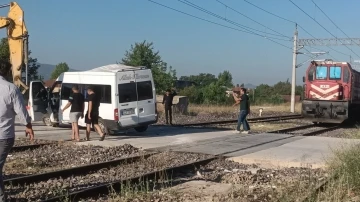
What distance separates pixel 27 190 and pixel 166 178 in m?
2.70

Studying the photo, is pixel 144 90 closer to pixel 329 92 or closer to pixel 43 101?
pixel 43 101

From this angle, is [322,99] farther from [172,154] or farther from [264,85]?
[264,85]

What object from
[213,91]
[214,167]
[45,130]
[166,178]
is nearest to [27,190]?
[166,178]

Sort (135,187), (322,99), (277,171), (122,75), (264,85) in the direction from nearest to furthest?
(135,187)
(277,171)
(122,75)
(322,99)
(264,85)

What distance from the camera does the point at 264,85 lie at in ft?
426

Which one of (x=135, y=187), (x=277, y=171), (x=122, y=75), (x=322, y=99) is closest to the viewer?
(x=135, y=187)

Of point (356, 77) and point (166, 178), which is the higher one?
point (356, 77)

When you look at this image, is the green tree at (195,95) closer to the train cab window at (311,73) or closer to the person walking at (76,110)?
the train cab window at (311,73)

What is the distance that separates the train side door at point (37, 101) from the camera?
1989 centimetres

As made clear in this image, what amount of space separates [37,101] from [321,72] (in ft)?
49.3

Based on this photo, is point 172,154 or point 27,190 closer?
point 27,190

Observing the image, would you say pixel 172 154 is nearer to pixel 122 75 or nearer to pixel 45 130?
pixel 122 75

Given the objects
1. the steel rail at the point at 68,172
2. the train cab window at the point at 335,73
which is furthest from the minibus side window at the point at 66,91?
the train cab window at the point at 335,73

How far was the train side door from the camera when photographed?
1989 centimetres
